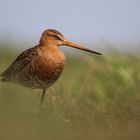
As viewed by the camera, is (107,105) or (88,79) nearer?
(107,105)

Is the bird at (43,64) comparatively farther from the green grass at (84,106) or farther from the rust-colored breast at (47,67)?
the green grass at (84,106)

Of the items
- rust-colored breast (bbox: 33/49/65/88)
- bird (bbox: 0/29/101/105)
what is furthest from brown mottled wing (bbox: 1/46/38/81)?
rust-colored breast (bbox: 33/49/65/88)

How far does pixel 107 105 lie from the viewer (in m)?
9.40

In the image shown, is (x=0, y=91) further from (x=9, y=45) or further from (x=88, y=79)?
(x=9, y=45)

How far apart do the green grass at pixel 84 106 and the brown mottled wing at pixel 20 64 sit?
0.80 feet

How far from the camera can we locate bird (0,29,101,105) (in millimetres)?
9891

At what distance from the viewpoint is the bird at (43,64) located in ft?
32.4

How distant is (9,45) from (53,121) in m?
8.33

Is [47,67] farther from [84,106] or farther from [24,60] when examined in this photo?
[84,106]

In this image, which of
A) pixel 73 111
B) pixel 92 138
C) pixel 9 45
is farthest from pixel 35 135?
pixel 9 45

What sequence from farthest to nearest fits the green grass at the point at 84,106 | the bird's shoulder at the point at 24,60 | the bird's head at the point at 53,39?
the bird's head at the point at 53,39, the bird's shoulder at the point at 24,60, the green grass at the point at 84,106

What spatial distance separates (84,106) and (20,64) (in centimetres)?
164

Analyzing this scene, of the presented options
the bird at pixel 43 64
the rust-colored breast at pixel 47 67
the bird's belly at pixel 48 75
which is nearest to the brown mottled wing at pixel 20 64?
the bird at pixel 43 64

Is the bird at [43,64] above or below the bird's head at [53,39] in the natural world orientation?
below
